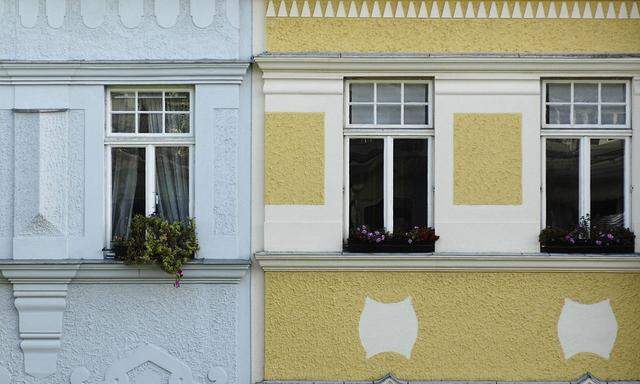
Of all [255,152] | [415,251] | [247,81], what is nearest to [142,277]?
[255,152]

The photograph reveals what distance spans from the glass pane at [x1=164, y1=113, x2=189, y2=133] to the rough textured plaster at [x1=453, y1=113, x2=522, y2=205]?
2.75 metres

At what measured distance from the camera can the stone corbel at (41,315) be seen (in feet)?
23.4

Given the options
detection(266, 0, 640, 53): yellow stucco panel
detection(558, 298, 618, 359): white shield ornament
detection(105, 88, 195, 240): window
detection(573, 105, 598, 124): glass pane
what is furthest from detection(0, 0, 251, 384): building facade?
detection(573, 105, 598, 124): glass pane

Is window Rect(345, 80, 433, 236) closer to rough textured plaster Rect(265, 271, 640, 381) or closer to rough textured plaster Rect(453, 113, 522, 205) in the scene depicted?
rough textured plaster Rect(453, 113, 522, 205)

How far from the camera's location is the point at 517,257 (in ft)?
23.1

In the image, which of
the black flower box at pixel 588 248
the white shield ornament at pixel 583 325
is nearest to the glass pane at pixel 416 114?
the black flower box at pixel 588 248

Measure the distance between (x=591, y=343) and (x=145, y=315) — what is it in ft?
14.8

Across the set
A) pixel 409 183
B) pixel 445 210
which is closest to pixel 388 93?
pixel 409 183

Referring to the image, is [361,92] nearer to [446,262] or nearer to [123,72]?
[446,262]

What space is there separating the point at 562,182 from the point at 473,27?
184 centimetres

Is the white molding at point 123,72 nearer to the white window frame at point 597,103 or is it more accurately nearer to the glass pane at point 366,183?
the glass pane at point 366,183

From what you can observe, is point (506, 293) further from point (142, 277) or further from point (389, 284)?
point (142, 277)

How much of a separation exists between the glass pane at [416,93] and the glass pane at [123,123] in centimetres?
283

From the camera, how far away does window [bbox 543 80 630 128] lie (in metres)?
7.26
